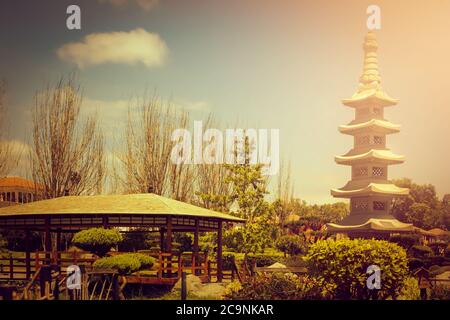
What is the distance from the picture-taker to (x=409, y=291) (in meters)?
18.1

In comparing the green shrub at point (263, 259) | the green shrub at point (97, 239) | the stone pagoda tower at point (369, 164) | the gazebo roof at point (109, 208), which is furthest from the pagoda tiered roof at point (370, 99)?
the green shrub at point (97, 239)

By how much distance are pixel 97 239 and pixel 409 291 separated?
32.0 feet

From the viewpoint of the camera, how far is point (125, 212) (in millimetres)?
20719

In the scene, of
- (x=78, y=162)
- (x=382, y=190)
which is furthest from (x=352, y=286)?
Result: (x=382, y=190)

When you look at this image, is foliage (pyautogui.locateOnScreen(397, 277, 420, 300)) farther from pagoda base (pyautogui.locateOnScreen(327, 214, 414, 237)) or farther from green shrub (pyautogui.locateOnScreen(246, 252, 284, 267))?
pagoda base (pyautogui.locateOnScreen(327, 214, 414, 237))

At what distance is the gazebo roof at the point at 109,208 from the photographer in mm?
21000

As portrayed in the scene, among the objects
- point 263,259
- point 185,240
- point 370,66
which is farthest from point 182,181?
point 370,66

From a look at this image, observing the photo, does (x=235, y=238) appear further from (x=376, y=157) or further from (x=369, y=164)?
(x=369, y=164)

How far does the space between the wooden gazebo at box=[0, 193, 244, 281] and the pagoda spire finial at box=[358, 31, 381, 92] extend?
32.5 meters

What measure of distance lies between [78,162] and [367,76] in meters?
29.4

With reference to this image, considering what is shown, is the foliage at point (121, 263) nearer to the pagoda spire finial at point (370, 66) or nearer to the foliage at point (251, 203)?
the foliage at point (251, 203)

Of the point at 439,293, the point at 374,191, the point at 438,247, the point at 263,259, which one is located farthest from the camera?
the point at 374,191

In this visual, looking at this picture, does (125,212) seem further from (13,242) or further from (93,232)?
(13,242)

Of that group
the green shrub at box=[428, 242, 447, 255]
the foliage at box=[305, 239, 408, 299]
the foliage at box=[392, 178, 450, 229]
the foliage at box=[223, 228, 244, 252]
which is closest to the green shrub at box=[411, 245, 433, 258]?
the green shrub at box=[428, 242, 447, 255]
